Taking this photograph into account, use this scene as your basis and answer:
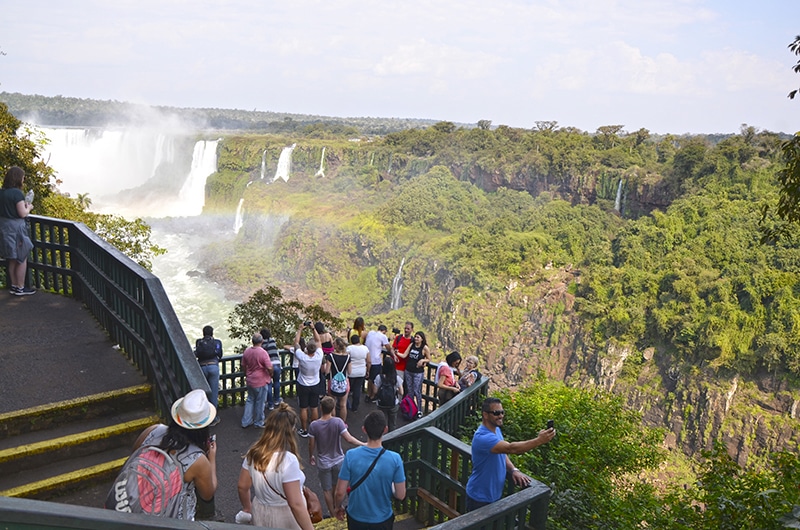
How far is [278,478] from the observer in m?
3.86

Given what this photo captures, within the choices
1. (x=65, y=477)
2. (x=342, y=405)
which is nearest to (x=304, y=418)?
(x=342, y=405)

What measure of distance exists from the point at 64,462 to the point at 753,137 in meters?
66.7

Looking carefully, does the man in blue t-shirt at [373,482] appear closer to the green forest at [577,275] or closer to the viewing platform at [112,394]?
the viewing platform at [112,394]

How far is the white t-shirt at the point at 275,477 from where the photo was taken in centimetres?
385

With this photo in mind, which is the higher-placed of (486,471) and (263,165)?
(486,471)

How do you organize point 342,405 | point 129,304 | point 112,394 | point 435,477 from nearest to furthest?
point 112,394, point 435,477, point 129,304, point 342,405

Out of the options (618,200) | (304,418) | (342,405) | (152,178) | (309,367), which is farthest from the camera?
(152,178)

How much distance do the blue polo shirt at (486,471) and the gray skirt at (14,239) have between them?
17.7ft

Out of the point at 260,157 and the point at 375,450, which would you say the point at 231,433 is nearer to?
the point at 375,450

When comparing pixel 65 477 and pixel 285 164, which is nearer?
pixel 65 477

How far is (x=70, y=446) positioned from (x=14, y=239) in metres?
3.11

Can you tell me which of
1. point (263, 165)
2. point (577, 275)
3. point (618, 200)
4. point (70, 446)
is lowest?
point (577, 275)

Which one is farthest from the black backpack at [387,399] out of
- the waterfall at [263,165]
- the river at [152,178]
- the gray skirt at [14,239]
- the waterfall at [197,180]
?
the waterfall at [197,180]

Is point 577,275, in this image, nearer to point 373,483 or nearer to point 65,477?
point 373,483
